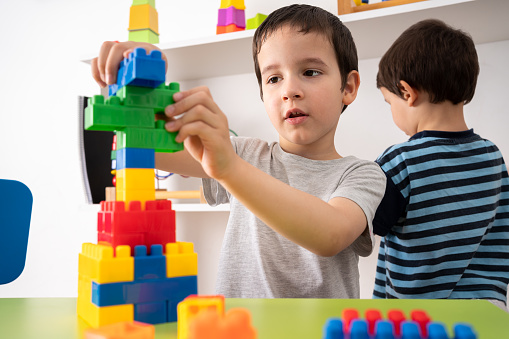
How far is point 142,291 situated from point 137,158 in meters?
0.13

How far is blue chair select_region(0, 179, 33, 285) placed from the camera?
2.78 feet

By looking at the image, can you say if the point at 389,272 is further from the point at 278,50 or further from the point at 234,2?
the point at 234,2

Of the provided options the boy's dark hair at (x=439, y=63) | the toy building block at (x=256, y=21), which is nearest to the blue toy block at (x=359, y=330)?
the boy's dark hair at (x=439, y=63)

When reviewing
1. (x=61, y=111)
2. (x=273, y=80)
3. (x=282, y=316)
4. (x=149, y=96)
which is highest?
(x=61, y=111)

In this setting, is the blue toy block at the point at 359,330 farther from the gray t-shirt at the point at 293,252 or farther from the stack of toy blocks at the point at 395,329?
the gray t-shirt at the point at 293,252

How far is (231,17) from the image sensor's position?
137 centimetres

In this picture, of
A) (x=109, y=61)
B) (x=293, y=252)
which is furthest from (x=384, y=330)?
(x=293, y=252)

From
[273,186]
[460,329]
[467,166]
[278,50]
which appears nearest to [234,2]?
[278,50]

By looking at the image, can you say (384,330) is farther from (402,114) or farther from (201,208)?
(201,208)

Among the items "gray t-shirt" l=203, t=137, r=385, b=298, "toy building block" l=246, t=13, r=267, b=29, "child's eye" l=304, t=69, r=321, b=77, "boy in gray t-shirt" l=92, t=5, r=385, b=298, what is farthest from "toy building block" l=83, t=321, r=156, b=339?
"toy building block" l=246, t=13, r=267, b=29

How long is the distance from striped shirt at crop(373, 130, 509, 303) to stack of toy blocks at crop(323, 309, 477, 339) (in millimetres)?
641

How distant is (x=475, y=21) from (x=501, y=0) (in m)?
0.13

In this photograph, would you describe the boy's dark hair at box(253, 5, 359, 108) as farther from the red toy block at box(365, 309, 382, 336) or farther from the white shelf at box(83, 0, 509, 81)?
the red toy block at box(365, 309, 382, 336)

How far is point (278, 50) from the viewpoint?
2.80ft
